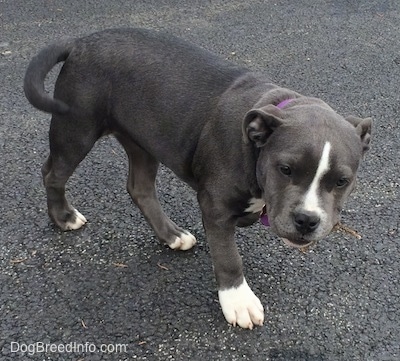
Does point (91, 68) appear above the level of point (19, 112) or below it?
above

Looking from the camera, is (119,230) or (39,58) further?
(119,230)

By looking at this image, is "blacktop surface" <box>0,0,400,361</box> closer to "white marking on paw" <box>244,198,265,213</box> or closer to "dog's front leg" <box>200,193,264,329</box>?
"dog's front leg" <box>200,193,264,329</box>

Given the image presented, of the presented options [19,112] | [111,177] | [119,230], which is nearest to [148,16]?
[19,112]

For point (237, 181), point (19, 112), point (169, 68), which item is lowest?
point (19, 112)

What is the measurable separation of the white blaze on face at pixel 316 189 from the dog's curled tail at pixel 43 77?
1245 millimetres

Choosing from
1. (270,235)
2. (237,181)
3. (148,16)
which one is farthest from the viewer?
(148,16)

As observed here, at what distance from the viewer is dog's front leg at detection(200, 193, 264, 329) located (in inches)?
111

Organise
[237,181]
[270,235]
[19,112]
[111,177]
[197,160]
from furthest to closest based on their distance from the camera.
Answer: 1. [19,112]
2. [111,177]
3. [270,235]
4. [197,160]
5. [237,181]

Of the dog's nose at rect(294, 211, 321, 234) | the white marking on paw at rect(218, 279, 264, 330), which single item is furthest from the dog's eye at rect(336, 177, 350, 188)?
the white marking on paw at rect(218, 279, 264, 330)

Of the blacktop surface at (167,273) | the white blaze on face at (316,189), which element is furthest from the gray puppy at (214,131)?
the blacktop surface at (167,273)

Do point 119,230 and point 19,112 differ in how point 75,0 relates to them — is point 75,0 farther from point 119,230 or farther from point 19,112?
point 119,230

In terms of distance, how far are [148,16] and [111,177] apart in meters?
2.62

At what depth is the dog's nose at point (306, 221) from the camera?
2367 millimetres

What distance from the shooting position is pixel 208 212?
281 cm
